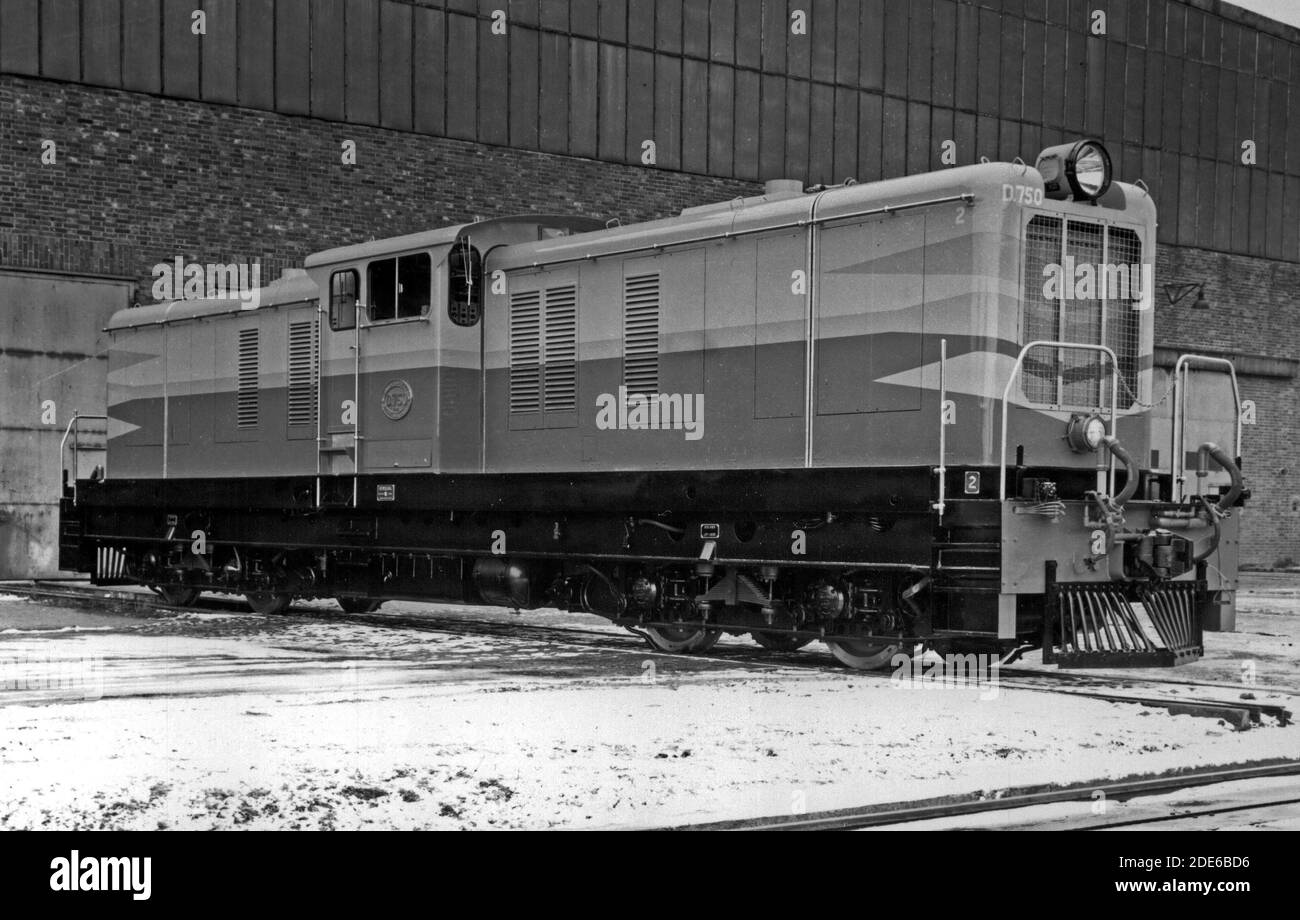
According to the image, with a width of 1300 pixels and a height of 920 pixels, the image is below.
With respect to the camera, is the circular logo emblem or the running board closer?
the running board

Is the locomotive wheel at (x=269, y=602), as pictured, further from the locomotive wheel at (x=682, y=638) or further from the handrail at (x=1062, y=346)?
the handrail at (x=1062, y=346)

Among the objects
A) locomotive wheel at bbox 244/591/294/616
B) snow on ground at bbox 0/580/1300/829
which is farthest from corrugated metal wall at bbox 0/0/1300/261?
snow on ground at bbox 0/580/1300/829

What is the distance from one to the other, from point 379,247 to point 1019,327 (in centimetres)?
607

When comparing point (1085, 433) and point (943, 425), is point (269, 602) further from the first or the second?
point (1085, 433)

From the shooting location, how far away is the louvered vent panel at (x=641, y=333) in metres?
12.2

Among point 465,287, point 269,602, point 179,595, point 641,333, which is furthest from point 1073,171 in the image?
point 179,595

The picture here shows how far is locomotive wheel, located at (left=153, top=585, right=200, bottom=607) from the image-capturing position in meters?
17.0

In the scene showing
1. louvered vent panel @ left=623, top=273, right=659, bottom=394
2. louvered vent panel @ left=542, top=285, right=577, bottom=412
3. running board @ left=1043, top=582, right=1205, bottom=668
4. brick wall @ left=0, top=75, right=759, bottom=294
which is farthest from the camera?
brick wall @ left=0, top=75, right=759, bottom=294

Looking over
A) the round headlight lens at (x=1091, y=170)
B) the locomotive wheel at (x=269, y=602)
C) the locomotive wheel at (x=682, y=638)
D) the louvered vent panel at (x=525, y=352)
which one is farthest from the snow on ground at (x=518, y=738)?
A: the locomotive wheel at (x=269, y=602)

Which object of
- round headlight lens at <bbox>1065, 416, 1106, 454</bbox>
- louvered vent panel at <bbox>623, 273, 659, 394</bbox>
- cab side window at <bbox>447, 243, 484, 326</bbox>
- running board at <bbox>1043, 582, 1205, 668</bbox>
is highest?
cab side window at <bbox>447, 243, 484, 326</bbox>

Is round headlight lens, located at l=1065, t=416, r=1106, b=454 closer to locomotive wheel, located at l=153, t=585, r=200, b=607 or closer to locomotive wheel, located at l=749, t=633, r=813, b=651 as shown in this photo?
locomotive wheel, located at l=749, t=633, r=813, b=651

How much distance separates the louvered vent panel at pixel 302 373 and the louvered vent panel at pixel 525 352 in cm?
260

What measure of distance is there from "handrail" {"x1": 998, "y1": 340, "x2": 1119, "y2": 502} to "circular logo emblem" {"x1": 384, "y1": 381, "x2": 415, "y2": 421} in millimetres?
5615

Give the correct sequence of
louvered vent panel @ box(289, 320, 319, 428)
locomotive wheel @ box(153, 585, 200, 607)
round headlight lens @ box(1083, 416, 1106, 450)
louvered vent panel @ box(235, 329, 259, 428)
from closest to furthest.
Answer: round headlight lens @ box(1083, 416, 1106, 450)
louvered vent panel @ box(289, 320, 319, 428)
louvered vent panel @ box(235, 329, 259, 428)
locomotive wheel @ box(153, 585, 200, 607)
